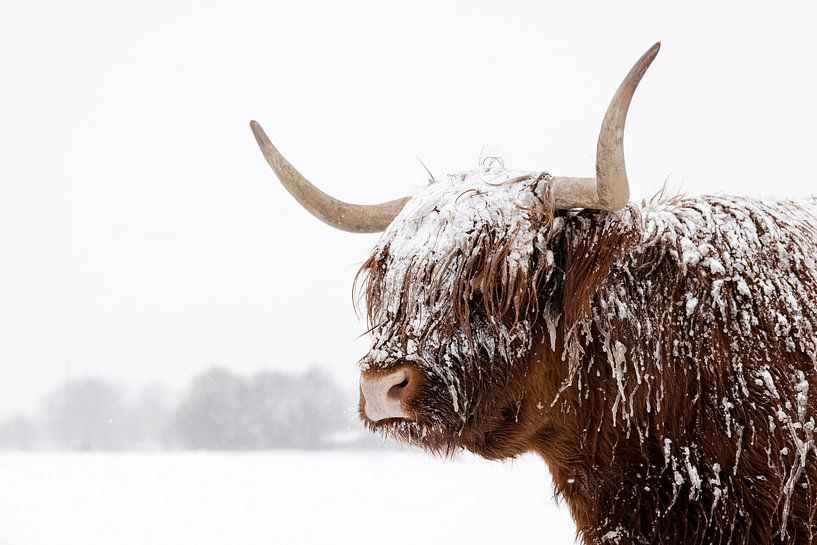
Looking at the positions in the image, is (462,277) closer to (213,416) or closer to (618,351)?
(618,351)

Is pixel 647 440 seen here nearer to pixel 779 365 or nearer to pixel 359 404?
pixel 779 365

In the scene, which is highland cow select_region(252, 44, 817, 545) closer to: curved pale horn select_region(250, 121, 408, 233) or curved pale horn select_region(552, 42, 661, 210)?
curved pale horn select_region(552, 42, 661, 210)

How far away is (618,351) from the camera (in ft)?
8.02

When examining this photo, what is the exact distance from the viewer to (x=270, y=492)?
9.62 metres

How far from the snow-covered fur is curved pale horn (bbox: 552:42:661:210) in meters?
0.10

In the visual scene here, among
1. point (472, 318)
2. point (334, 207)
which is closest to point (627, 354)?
point (472, 318)

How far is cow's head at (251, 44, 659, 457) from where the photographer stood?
2484mm

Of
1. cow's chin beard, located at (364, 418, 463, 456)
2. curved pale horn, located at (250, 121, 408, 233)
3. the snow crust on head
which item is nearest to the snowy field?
curved pale horn, located at (250, 121, 408, 233)

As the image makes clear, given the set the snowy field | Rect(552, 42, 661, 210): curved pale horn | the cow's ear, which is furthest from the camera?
the snowy field

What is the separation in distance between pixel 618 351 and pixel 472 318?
1.63 ft

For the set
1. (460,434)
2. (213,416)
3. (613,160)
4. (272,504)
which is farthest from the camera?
(213,416)

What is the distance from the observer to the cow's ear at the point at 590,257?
2.44m

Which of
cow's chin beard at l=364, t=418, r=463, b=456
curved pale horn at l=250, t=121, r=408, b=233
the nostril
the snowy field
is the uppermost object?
curved pale horn at l=250, t=121, r=408, b=233

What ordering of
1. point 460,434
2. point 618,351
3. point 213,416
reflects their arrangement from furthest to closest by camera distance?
point 213,416, point 460,434, point 618,351
